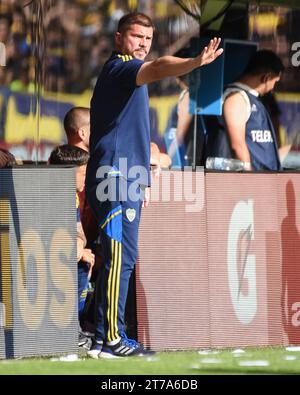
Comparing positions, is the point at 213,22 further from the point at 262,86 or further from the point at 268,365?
the point at 268,365

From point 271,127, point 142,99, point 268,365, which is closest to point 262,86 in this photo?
point 271,127

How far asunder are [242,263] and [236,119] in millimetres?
2499

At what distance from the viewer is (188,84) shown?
37.0ft

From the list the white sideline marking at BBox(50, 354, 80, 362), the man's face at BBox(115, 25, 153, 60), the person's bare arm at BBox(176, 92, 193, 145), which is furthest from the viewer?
the person's bare arm at BBox(176, 92, 193, 145)

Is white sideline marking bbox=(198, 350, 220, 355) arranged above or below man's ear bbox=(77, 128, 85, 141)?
below

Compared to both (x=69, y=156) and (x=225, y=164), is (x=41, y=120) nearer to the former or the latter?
(x=69, y=156)

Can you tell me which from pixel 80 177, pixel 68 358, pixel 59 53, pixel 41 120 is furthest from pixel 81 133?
pixel 68 358

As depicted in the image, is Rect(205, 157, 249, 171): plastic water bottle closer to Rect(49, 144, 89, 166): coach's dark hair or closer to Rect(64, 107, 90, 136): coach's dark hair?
Rect(64, 107, 90, 136): coach's dark hair

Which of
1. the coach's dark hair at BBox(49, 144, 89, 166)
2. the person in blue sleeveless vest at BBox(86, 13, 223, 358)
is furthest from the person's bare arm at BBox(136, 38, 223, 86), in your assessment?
the coach's dark hair at BBox(49, 144, 89, 166)

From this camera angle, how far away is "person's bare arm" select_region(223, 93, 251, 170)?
446 inches

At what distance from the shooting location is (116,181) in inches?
330

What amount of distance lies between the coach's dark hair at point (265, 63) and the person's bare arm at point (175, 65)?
3.58 m

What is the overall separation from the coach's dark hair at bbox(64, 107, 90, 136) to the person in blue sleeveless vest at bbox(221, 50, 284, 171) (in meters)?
1.69

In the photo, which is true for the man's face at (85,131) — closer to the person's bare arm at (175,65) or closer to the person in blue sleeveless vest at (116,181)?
the person in blue sleeveless vest at (116,181)
